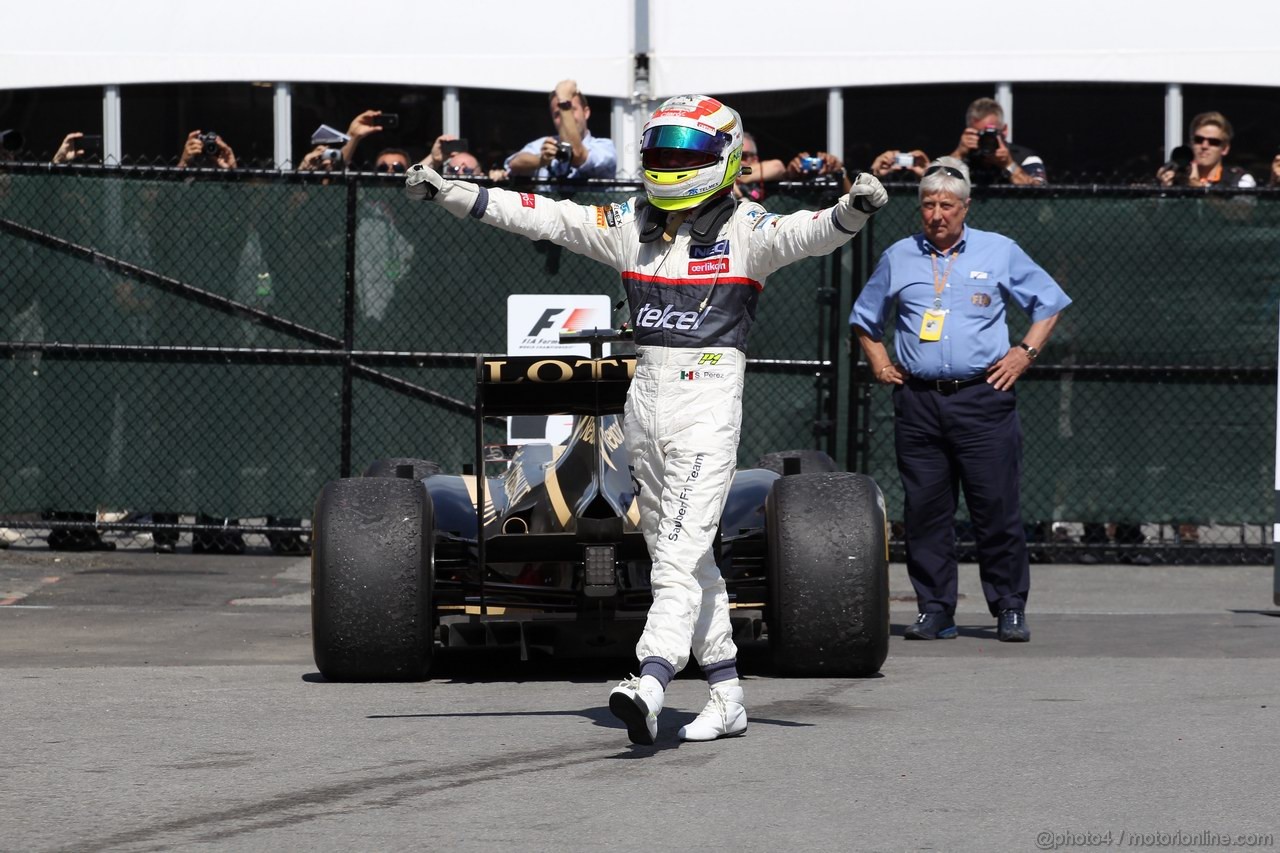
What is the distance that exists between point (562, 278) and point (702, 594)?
17.5 ft

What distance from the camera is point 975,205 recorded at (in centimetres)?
1190

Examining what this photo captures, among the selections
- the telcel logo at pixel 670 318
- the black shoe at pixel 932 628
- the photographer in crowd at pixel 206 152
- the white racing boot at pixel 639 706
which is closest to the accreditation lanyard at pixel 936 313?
the black shoe at pixel 932 628

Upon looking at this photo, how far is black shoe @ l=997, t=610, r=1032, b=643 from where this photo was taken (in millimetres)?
9258

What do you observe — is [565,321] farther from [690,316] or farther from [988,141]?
[690,316]

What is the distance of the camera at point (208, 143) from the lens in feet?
41.5

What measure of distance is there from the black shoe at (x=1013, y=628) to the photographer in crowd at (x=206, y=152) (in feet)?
19.0

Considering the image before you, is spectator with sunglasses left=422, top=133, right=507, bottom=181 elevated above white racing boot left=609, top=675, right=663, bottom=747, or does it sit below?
above

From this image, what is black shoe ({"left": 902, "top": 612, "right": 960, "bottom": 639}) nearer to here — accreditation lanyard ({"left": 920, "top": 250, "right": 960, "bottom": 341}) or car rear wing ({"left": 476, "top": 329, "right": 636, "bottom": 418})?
accreditation lanyard ({"left": 920, "top": 250, "right": 960, "bottom": 341})

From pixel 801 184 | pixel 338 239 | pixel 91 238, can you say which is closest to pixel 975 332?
pixel 801 184

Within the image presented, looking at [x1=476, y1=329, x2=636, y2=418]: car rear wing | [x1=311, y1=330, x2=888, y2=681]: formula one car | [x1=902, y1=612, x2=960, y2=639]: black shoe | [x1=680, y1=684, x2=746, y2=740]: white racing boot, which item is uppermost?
[x1=476, y1=329, x2=636, y2=418]: car rear wing

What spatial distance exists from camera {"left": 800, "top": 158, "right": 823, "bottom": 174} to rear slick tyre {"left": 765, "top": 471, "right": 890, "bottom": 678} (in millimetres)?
4392

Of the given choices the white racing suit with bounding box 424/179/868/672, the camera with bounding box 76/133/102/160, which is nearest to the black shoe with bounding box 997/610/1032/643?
the white racing suit with bounding box 424/179/868/672

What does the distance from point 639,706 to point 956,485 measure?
12.2 ft

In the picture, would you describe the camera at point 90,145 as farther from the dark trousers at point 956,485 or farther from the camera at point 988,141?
the dark trousers at point 956,485
